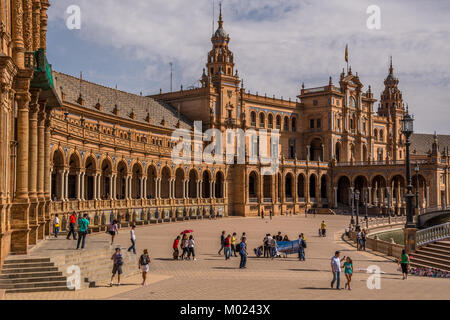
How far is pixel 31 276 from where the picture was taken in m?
19.4

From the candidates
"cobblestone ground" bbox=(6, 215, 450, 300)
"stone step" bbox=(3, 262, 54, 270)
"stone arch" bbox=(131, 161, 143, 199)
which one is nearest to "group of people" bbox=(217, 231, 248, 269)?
A: "cobblestone ground" bbox=(6, 215, 450, 300)

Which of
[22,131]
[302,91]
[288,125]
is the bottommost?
[22,131]

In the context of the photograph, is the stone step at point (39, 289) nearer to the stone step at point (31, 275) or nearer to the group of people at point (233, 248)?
the stone step at point (31, 275)

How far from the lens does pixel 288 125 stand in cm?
9700

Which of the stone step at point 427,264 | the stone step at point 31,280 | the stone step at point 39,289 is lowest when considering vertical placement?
the stone step at point 427,264

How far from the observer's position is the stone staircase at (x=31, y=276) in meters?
18.7

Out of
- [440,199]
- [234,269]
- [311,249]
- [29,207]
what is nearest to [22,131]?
[29,207]

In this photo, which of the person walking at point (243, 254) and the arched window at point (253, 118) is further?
the arched window at point (253, 118)

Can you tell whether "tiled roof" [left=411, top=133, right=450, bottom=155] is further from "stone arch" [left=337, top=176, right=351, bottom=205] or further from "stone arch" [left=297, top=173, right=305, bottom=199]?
"stone arch" [left=297, top=173, right=305, bottom=199]

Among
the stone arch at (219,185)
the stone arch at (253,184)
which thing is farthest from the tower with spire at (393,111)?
the stone arch at (219,185)

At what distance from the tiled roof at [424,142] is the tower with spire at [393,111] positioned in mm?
9158

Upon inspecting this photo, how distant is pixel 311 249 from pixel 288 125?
6351 cm
